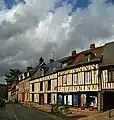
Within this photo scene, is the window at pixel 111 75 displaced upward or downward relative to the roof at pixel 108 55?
downward

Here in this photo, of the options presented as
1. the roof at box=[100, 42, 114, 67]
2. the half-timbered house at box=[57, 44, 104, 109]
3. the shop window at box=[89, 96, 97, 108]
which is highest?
the roof at box=[100, 42, 114, 67]

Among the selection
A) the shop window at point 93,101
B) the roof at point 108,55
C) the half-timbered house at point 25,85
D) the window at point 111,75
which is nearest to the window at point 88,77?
the shop window at point 93,101

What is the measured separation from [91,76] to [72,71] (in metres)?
5.10

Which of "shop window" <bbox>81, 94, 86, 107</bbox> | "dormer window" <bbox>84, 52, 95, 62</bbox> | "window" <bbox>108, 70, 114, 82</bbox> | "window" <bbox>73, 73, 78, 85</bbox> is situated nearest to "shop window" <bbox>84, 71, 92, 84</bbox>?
"dormer window" <bbox>84, 52, 95, 62</bbox>

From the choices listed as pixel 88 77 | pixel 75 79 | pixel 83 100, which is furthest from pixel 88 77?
pixel 75 79

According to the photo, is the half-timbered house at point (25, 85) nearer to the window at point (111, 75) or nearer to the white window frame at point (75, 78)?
the white window frame at point (75, 78)

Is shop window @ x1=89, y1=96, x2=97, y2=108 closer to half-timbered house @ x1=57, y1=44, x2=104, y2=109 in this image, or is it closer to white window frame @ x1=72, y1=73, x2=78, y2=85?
half-timbered house @ x1=57, y1=44, x2=104, y2=109

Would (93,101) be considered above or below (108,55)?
below

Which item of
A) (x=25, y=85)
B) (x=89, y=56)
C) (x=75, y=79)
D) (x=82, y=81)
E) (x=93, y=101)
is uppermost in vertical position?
(x=89, y=56)

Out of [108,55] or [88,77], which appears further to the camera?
[88,77]

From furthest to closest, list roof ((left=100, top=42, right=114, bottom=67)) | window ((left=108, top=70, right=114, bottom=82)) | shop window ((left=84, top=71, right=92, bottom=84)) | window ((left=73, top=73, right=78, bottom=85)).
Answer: window ((left=73, top=73, right=78, bottom=85)), shop window ((left=84, top=71, right=92, bottom=84)), roof ((left=100, top=42, right=114, bottom=67)), window ((left=108, top=70, right=114, bottom=82))

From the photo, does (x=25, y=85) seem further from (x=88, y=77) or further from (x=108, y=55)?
(x=108, y=55)

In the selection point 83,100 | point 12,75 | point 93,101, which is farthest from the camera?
point 12,75

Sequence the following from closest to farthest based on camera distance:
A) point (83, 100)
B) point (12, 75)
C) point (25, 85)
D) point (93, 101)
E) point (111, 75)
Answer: point (111, 75) < point (93, 101) < point (83, 100) < point (25, 85) < point (12, 75)
